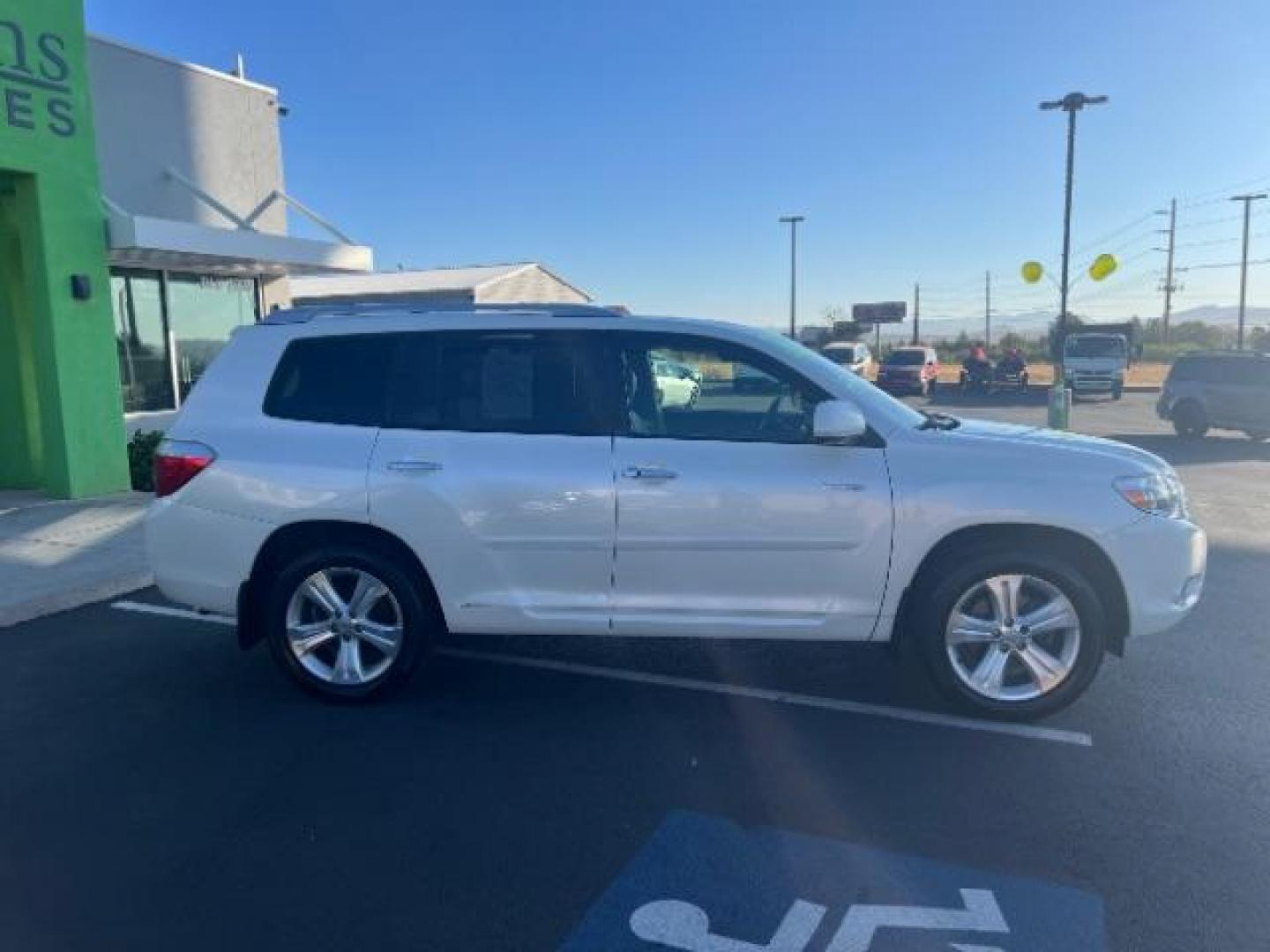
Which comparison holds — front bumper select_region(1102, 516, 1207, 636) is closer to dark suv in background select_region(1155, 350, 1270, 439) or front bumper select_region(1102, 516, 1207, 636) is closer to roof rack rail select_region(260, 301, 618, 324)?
roof rack rail select_region(260, 301, 618, 324)

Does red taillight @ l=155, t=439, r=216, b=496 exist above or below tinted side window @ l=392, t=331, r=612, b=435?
below

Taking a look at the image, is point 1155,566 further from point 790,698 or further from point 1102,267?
point 1102,267

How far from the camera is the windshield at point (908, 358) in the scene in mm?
32125

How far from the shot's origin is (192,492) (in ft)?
14.8

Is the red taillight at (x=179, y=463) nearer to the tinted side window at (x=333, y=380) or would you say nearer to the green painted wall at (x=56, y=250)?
the tinted side window at (x=333, y=380)

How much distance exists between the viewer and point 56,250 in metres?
8.83

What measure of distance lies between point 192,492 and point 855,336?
53.5 m

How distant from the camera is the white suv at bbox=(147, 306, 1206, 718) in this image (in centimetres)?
415

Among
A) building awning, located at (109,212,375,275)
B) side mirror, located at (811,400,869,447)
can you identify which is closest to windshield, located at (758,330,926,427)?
side mirror, located at (811,400,869,447)

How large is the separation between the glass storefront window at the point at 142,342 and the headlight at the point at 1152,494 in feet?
34.6

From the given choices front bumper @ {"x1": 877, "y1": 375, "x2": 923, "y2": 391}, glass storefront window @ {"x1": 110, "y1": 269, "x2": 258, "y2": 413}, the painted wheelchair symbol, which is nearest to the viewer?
the painted wheelchair symbol

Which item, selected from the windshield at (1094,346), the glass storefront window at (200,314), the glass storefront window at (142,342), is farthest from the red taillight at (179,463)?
the windshield at (1094,346)

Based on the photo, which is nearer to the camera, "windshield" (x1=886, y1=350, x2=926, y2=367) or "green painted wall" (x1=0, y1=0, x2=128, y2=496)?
"green painted wall" (x1=0, y1=0, x2=128, y2=496)

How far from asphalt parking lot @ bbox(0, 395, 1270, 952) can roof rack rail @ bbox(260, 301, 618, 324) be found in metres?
1.91
